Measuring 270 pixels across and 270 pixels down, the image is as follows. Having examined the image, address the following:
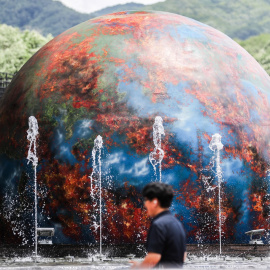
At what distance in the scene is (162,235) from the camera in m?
4.05

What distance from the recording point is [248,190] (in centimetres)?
775

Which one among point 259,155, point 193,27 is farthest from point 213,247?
point 193,27

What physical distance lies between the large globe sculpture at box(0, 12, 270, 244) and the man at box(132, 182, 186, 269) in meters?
3.20

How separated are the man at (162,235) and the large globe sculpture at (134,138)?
3202 millimetres

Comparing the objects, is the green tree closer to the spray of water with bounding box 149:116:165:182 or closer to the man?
the spray of water with bounding box 149:116:165:182

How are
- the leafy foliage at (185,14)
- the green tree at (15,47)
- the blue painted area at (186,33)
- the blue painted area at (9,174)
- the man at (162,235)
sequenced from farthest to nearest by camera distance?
the leafy foliage at (185,14) → the green tree at (15,47) → the blue painted area at (186,33) → the blue painted area at (9,174) → the man at (162,235)

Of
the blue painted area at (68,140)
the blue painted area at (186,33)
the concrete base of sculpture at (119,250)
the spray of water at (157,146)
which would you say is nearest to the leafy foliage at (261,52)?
the blue painted area at (186,33)

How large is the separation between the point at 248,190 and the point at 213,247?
0.85m

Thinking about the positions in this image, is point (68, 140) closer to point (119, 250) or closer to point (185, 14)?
point (119, 250)

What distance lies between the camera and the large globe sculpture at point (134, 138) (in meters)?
7.46

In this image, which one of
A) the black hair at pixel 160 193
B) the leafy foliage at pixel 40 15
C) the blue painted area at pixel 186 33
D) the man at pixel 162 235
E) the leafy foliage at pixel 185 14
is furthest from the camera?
the leafy foliage at pixel 40 15

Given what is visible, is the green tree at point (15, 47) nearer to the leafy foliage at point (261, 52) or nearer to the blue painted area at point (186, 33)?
the leafy foliage at point (261, 52)

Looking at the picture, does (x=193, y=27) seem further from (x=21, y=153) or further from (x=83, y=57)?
(x=21, y=153)

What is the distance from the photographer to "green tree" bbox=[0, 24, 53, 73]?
138 ft
